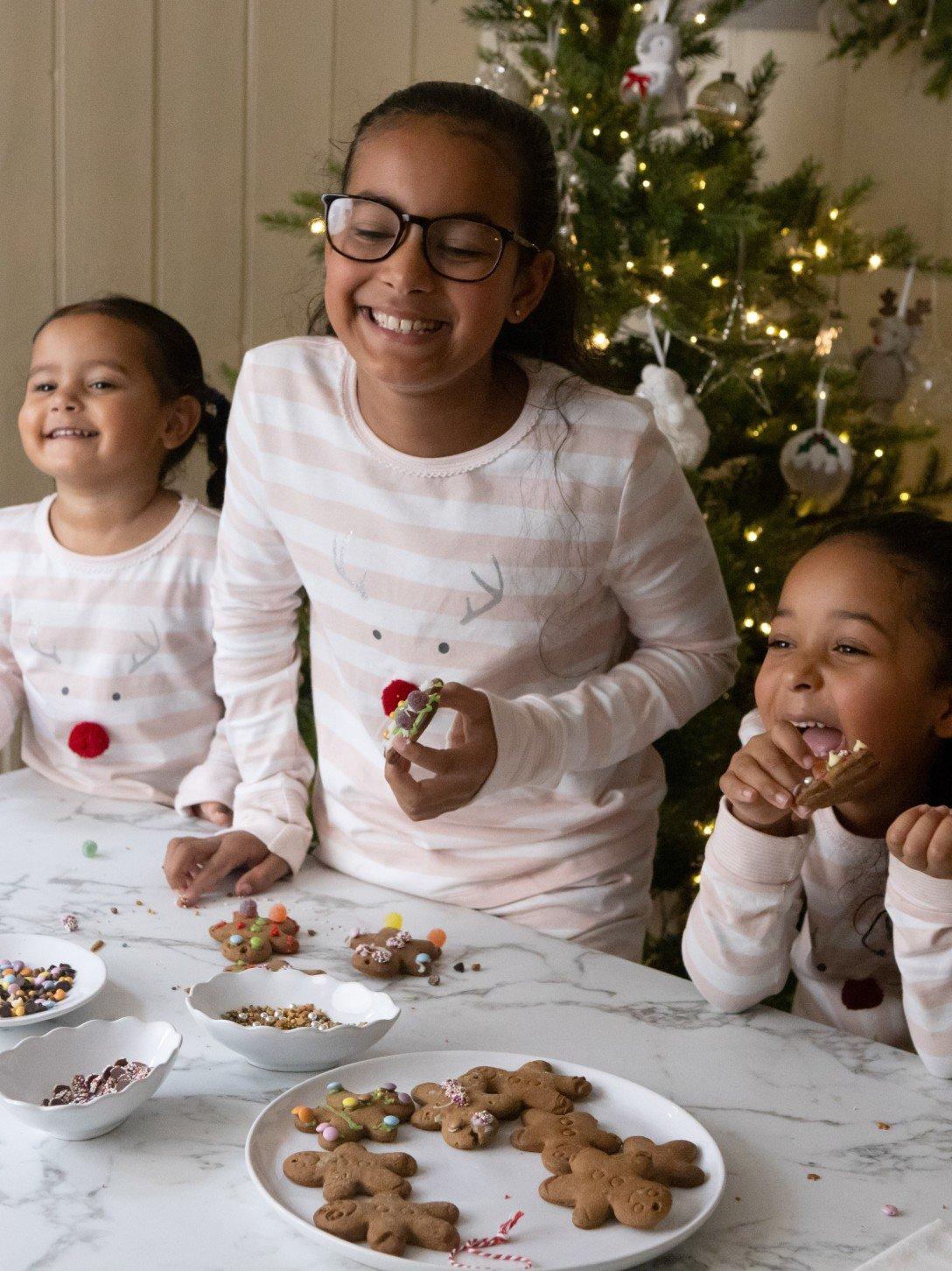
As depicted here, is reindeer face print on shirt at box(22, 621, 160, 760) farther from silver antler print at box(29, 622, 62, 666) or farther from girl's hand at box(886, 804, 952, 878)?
girl's hand at box(886, 804, 952, 878)

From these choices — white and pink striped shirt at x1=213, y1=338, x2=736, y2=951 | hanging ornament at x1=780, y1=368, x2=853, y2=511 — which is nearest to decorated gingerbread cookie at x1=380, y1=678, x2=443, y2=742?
white and pink striped shirt at x1=213, y1=338, x2=736, y2=951

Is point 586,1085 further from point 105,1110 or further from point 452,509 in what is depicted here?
point 452,509

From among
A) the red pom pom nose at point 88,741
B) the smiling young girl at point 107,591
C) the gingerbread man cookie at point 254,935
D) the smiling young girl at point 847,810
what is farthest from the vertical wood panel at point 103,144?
the smiling young girl at point 847,810

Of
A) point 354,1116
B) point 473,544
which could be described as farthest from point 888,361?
point 354,1116

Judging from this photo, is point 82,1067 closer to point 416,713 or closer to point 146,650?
point 416,713

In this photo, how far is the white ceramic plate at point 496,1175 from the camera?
778 mm

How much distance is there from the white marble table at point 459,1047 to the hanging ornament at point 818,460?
1.13 m

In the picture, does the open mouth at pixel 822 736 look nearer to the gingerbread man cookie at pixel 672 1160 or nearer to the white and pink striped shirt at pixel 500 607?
the white and pink striped shirt at pixel 500 607

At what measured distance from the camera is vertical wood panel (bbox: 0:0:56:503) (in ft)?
7.01

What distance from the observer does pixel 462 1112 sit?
907 mm

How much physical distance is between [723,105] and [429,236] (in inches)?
45.9

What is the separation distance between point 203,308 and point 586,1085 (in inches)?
76.1

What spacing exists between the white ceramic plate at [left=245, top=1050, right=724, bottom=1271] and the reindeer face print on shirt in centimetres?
87

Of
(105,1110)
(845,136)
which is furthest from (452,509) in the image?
(845,136)
